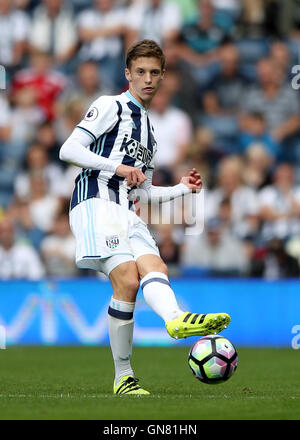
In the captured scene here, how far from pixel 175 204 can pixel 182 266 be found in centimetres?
86

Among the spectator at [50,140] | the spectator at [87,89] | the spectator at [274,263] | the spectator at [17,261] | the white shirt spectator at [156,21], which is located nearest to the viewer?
the spectator at [274,263]

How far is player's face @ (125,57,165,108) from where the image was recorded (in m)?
6.86

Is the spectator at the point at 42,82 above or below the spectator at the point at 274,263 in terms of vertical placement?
above

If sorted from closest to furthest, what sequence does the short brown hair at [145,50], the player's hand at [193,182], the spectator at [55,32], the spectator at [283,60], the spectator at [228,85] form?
the short brown hair at [145,50], the player's hand at [193,182], the spectator at [283,60], the spectator at [228,85], the spectator at [55,32]

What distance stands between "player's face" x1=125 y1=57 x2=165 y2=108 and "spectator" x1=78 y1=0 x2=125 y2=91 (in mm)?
9317

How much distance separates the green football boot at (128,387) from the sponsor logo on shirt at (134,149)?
1540 mm

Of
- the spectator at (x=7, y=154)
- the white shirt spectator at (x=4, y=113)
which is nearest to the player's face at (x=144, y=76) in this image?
the spectator at (x=7, y=154)

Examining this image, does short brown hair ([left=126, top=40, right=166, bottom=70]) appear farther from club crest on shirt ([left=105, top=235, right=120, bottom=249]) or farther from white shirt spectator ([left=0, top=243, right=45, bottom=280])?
white shirt spectator ([left=0, top=243, right=45, bottom=280])

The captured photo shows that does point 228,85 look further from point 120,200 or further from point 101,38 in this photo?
point 120,200

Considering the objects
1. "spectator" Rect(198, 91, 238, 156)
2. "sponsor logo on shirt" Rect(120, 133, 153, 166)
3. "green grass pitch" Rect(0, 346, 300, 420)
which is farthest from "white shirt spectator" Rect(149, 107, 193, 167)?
"sponsor logo on shirt" Rect(120, 133, 153, 166)

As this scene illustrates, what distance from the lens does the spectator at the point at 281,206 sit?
13820 millimetres

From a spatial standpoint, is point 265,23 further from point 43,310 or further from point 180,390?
point 180,390

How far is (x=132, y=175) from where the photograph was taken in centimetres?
641

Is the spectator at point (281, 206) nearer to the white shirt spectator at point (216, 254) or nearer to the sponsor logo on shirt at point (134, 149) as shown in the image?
the white shirt spectator at point (216, 254)
